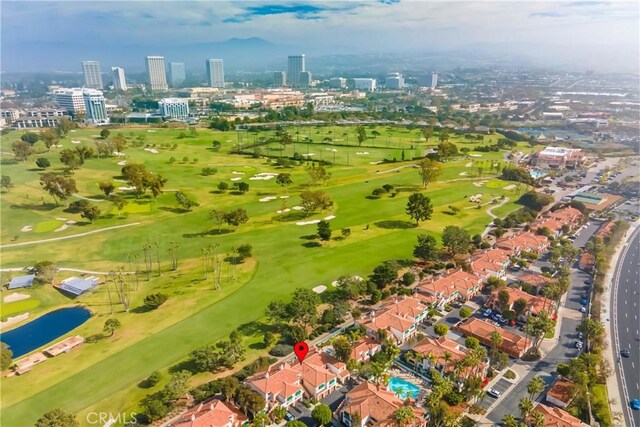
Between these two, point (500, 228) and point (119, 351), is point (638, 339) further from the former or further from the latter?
point (119, 351)

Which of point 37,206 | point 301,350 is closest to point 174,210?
point 37,206

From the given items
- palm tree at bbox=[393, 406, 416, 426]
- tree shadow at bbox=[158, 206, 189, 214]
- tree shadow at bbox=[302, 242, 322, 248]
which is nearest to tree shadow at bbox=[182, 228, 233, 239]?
tree shadow at bbox=[158, 206, 189, 214]

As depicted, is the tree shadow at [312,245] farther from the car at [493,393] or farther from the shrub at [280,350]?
Result: the car at [493,393]

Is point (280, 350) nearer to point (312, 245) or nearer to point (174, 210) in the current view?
point (312, 245)

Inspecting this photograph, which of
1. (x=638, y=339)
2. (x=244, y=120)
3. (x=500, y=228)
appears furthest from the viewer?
(x=244, y=120)

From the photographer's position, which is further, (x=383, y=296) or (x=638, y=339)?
(x=383, y=296)

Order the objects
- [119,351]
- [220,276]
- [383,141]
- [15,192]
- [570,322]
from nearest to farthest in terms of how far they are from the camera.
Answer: [119,351] < [570,322] < [220,276] < [15,192] < [383,141]

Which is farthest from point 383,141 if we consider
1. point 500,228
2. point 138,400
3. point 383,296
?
point 138,400
